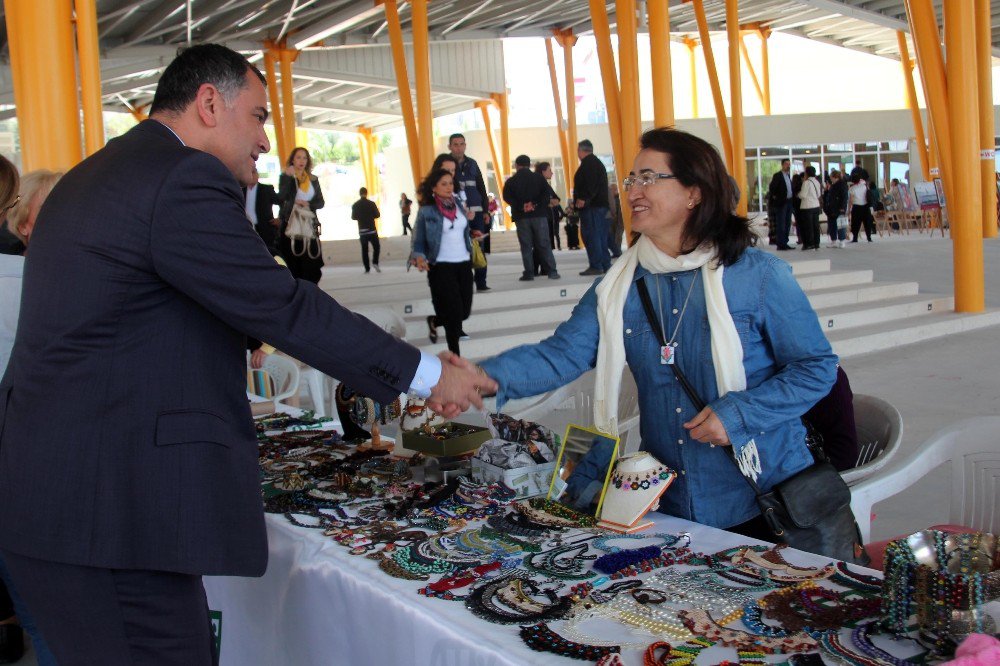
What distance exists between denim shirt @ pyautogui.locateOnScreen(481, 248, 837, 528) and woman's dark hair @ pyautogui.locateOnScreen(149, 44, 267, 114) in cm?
99

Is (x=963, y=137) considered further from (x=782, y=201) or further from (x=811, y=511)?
(x=811, y=511)

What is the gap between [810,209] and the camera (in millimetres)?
15930

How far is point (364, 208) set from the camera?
58.1 feet

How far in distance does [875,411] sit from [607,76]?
380 inches

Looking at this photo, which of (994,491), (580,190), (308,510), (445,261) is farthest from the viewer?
(580,190)

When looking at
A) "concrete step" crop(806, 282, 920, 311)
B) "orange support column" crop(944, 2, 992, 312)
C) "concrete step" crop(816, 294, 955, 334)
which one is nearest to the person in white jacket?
"concrete step" crop(806, 282, 920, 311)

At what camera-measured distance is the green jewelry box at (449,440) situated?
102 inches

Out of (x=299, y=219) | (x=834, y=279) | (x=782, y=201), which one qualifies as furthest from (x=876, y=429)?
(x=782, y=201)

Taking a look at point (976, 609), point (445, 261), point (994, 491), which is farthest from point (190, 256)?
point (445, 261)

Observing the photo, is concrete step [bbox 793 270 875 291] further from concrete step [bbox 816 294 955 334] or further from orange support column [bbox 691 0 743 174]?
orange support column [bbox 691 0 743 174]

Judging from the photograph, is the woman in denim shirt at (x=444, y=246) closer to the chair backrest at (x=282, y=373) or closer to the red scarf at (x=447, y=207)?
the red scarf at (x=447, y=207)

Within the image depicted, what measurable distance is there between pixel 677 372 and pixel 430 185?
5.44 m

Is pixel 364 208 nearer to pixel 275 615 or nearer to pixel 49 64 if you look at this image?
pixel 49 64

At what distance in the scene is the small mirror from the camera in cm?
Answer: 227
